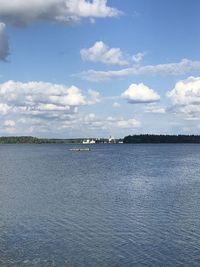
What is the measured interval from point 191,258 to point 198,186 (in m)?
38.5

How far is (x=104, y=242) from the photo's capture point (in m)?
32.8

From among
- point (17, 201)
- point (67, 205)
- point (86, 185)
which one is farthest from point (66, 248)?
point (86, 185)

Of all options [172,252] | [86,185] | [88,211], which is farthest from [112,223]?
[86,185]

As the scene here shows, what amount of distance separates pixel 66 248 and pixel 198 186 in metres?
38.7

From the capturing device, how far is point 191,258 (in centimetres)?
2903

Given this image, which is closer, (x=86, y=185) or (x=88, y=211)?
(x=88, y=211)

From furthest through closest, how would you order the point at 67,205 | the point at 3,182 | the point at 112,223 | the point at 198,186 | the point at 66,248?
1. the point at 3,182
2. the point at 198,186
3. the point at 67,205
4. the point at 112,223
5. the point at 66,248

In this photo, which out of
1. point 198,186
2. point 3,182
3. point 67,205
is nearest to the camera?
point 67,205

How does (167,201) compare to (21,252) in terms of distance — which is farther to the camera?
(167,201)

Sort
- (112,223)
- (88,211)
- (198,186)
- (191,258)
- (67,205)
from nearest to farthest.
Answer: (191,258) → (112,223) → (88,211) → (67,205) → (198,186)

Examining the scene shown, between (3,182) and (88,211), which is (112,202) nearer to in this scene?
(88,211)

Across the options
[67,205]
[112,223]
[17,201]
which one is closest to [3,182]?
[17,201]

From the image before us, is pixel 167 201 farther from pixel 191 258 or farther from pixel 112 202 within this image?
pixel 191 258

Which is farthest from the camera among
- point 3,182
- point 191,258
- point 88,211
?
point 3,182
